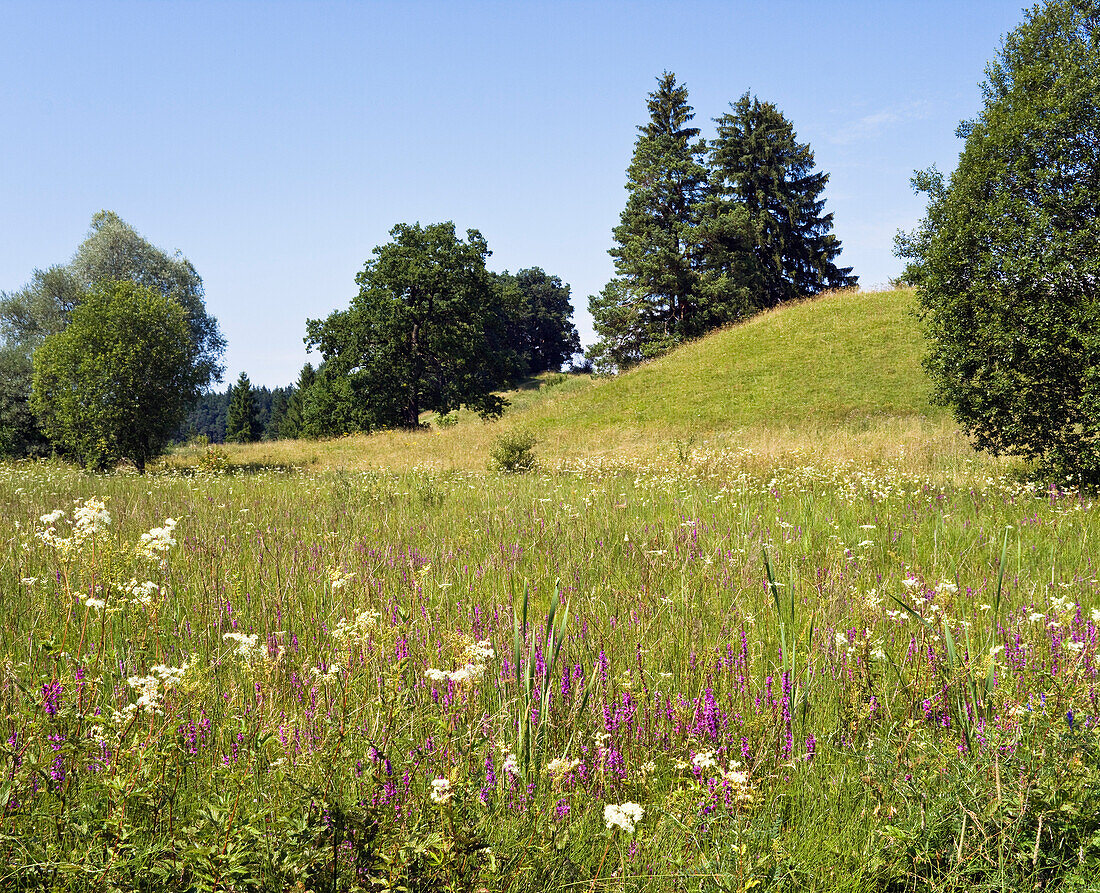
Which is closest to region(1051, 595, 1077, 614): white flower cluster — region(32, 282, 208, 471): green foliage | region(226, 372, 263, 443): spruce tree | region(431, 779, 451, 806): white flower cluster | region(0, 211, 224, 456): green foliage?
region(431, 779, 451, 806): white flower cluster

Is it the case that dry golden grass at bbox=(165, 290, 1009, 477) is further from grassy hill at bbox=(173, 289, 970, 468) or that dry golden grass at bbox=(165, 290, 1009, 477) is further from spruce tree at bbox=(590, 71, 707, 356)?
spruce tree at bbox=(590, 71, 707, 356)

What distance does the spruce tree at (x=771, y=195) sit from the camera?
4809 cm

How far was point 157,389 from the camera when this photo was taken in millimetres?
23734

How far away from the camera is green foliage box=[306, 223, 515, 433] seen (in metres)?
39.1

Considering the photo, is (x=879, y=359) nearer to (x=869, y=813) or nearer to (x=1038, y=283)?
(x=1038, y=283)

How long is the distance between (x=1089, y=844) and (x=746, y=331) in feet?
111

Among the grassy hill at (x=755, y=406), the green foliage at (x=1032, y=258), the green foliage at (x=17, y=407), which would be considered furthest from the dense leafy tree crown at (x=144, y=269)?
the green foliage at (x=1032, y=258)

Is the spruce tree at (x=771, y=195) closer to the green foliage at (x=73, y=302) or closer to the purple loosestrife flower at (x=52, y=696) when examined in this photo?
the green foliage at (x=73, y=302)

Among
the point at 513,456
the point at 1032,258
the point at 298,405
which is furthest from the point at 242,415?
the point at 1032,258

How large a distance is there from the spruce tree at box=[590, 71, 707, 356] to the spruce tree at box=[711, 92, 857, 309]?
2.65 metres

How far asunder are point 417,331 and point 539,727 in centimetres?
3937

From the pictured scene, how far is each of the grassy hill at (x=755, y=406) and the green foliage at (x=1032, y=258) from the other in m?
4.76

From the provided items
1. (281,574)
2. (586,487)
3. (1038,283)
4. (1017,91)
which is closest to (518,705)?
(281,574)

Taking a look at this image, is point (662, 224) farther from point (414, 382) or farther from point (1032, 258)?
point (1032, 258)
